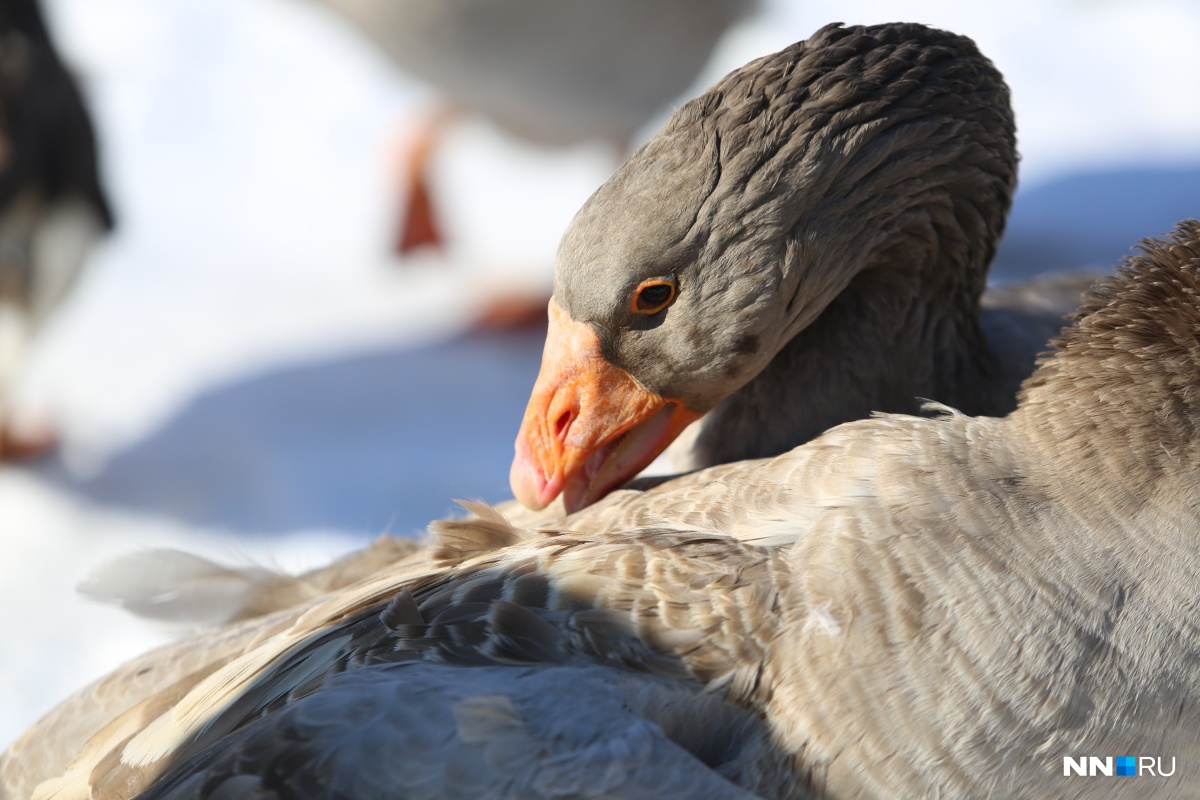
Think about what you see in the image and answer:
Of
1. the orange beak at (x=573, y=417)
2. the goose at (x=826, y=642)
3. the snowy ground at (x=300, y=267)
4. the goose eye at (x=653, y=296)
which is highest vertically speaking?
the snowy ground at (x=300, y=267)

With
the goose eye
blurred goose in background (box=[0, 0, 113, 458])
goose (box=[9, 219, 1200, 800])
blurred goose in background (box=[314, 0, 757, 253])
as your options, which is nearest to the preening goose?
the goose eye

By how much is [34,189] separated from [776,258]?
3.34 meters

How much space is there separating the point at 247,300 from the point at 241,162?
3.77 feet

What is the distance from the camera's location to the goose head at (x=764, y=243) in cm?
205

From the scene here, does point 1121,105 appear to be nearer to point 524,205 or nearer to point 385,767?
point 524,205

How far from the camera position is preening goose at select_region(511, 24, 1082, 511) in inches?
81.0

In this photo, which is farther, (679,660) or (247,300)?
(247,300)

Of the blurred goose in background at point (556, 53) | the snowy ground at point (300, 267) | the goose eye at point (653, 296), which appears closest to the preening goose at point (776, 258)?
the goose eye at point (653, 296)

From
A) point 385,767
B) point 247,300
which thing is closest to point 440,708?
point 385,767

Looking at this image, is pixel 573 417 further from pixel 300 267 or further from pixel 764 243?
pixel 300 267

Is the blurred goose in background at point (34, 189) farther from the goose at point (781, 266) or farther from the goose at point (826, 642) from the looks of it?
the goose at point (826, 642)

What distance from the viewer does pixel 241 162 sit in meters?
6.21

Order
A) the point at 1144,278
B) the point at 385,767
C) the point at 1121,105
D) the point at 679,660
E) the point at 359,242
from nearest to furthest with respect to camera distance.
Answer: the point at 385,767 → the point at 679,660 → the point at 1144,278 → the point at 359,242 → the point at 1121,105

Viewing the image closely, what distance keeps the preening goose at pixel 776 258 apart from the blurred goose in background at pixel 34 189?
118 inches
